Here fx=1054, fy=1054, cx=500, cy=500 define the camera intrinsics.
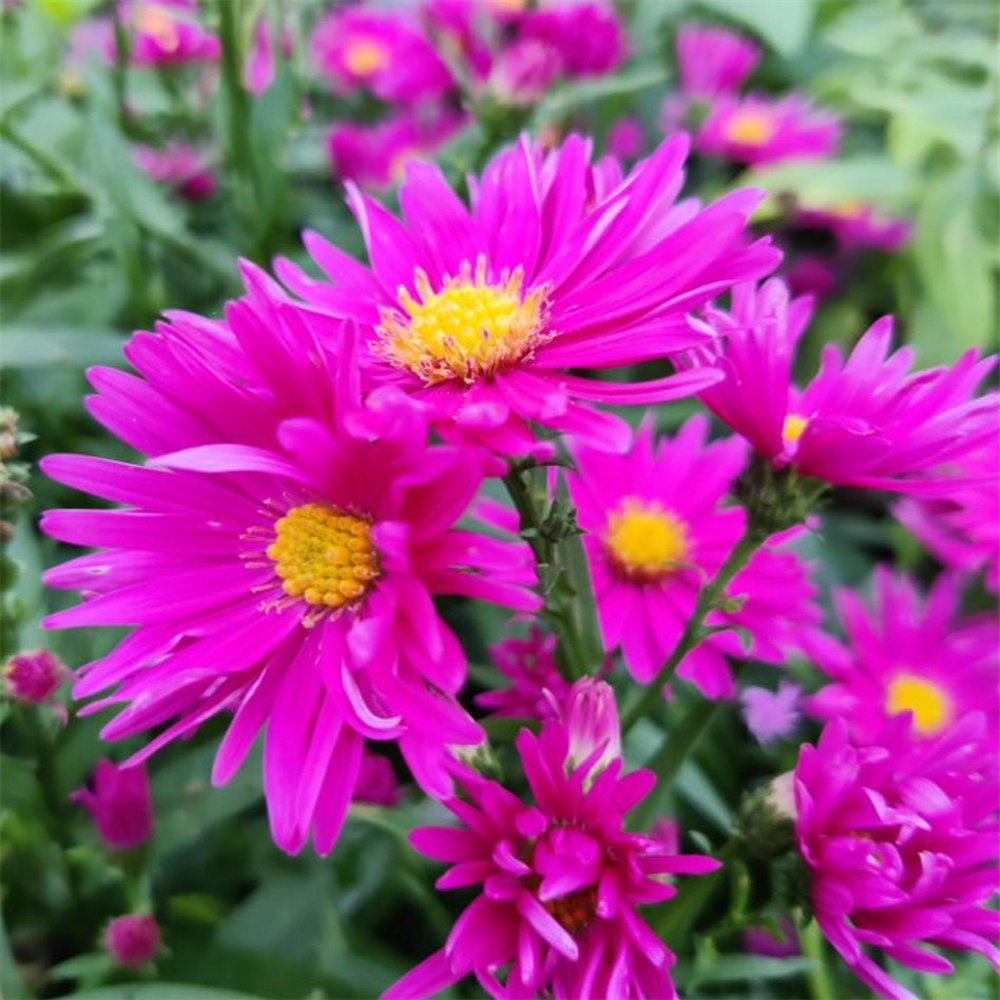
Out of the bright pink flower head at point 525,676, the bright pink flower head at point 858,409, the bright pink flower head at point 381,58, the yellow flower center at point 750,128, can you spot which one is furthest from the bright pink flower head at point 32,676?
the yellow flower center at point 750,128

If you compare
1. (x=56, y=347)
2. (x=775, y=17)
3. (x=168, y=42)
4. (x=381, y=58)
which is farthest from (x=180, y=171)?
(x=775, y=17)

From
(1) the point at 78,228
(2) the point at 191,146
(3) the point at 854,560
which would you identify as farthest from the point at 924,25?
(1) the point at 78,228

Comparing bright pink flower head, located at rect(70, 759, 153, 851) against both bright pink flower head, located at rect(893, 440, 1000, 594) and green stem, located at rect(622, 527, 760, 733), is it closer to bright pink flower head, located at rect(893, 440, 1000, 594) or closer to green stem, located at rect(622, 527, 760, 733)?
green stem, located at rect(622, 527, 760, 733)

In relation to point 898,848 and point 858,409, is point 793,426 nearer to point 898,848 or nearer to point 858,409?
point 858,409

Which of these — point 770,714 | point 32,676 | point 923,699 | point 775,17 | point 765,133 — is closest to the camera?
point 32,676

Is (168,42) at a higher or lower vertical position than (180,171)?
higher

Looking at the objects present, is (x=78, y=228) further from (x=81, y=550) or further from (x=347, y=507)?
(x=347, y=507)
